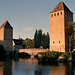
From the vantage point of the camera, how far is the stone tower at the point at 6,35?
6144 cm

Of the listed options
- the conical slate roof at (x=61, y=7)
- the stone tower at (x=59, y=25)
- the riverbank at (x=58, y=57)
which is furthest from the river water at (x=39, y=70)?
the conical slate roof at (x=61, y=7)

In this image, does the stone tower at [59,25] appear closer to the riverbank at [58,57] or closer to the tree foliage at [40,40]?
the riverbank at [58,57]

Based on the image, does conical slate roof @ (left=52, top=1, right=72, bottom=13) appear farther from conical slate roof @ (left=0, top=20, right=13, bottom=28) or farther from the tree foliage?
conical slate roof @ (left=0, top=20, right=13, bottom=28)

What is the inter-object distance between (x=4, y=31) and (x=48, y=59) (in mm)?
28897

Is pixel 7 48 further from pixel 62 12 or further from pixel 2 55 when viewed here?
pixel 62 12

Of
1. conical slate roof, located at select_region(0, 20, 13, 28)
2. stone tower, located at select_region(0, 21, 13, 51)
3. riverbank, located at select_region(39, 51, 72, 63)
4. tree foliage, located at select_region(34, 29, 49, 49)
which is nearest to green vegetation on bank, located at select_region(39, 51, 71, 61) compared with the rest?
riverbank, located at select_region(39, 51, 72, 63)

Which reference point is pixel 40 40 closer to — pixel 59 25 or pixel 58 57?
pixel 59 25

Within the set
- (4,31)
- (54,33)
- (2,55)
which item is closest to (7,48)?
(4,31)

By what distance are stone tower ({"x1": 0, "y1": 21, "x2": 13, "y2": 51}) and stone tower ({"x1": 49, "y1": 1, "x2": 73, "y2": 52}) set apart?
24926 mm

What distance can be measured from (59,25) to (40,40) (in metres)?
17.5

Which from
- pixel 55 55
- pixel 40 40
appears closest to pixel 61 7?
pixel 55 55

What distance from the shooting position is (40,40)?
5662cm

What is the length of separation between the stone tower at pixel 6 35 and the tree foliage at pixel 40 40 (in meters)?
11.5

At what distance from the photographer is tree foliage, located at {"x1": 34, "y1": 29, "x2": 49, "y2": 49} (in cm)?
5609
